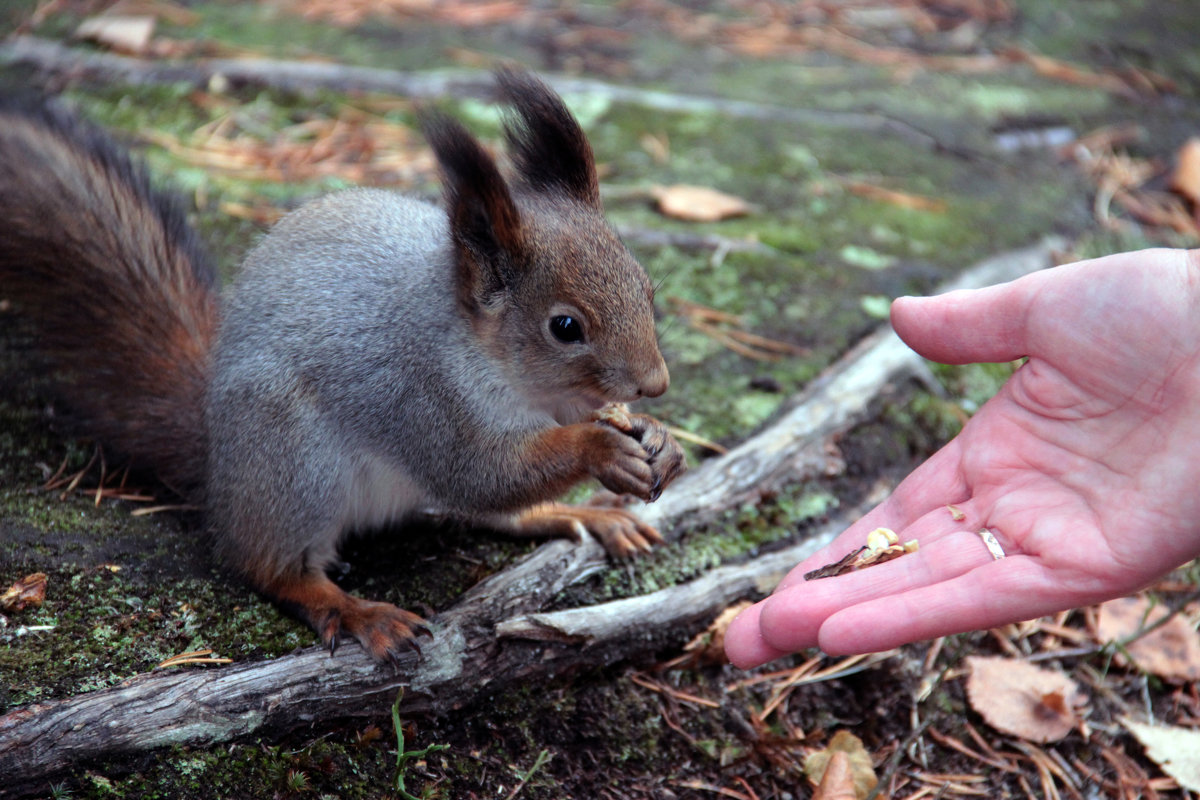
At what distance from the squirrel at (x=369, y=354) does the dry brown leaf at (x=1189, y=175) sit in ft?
8.21

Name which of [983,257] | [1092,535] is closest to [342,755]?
[1092,535]

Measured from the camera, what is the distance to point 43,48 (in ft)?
10.4

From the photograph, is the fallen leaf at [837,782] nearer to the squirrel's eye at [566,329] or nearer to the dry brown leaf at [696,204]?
the squirrel's eye at [566,329]

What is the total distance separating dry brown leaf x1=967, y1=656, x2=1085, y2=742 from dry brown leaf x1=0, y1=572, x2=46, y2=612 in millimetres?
1563

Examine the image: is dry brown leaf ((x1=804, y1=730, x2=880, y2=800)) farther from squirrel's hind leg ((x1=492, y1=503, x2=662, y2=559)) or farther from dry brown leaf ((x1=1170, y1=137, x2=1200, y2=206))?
dry brown leaf ((x1=1170, y1=137, x2=1200, y2=206))

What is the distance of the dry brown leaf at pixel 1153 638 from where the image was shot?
1.87 meters

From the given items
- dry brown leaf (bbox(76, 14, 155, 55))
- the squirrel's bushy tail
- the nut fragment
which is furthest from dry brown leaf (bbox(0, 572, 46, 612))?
dry brown leaf (bbox(76, 14, 155, 55))

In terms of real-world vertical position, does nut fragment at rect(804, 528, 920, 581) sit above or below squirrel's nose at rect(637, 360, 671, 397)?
below

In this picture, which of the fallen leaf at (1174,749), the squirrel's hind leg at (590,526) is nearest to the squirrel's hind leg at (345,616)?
the squirrel's hind leg at (590,526)

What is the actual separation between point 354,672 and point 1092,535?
109 cm

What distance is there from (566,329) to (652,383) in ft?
0.55

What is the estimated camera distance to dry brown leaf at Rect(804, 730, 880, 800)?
5.07 feet

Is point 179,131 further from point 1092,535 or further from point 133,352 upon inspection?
point 1092,535

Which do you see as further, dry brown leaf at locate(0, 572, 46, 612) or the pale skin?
dry brown leaf at locate(0, 572, 46, 612)
